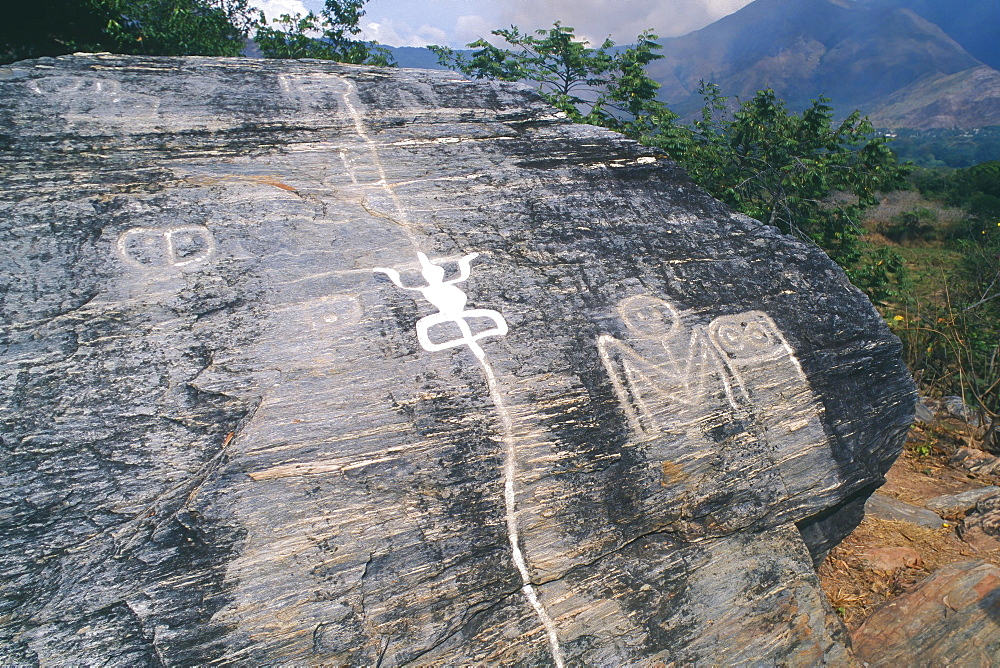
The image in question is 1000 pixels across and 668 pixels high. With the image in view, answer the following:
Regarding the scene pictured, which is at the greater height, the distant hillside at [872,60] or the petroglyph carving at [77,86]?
the distant hillside at [872,60]

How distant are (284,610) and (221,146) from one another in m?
2.83

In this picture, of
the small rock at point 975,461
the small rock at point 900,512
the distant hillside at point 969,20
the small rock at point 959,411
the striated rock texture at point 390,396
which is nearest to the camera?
the striated rock texture at point 390,396

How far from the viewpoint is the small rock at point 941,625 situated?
3.25 m

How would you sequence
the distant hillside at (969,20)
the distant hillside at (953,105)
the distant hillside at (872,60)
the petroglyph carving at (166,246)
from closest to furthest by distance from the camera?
the petroglyph carving at (166,246)
the distant hillside at (953,105)
the distant hillside at (872,60)
the distant hillside at (969,20)

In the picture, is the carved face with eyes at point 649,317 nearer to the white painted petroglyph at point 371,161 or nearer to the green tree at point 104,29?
the white painted petroglyph at point 371,161

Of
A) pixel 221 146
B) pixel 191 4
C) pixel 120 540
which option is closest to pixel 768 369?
pixel 120 540

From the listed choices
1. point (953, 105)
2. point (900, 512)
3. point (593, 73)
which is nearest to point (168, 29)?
point (593, 73)

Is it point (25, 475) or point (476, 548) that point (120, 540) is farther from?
point (476, 548)

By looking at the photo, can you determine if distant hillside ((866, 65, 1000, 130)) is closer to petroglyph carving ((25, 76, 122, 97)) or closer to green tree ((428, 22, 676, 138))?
green tree ((428, 22, 676, 138))

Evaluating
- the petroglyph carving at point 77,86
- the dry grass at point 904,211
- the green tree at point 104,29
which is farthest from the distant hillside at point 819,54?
the petroglyph carving at point 77,86

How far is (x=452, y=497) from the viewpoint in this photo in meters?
2.73

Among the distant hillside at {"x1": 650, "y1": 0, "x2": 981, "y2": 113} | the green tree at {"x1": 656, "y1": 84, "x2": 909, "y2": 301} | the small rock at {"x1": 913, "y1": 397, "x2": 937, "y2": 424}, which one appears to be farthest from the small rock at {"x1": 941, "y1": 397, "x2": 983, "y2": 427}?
the distant hillside at {"x1": 650, "y1": 0, "x2": 981, "y2": 113}

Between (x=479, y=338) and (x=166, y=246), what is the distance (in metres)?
1.77

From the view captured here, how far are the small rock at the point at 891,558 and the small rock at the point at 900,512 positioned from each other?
393 mm
